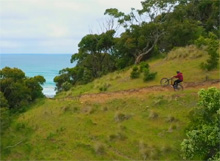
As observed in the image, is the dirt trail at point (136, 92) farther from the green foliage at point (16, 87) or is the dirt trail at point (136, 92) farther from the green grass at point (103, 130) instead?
the green foliage at point (16, 87)

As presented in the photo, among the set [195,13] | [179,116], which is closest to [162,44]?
[195,13]

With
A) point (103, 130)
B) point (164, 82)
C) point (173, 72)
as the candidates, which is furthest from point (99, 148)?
point (173, 72)

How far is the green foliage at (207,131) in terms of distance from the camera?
12.5 metres

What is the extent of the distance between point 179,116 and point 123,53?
19463mm

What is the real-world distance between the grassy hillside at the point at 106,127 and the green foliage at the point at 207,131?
1.93 metres

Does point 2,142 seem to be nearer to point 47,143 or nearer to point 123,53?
point 47,143

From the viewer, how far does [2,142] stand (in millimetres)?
17219

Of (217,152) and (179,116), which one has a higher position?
(179,116)

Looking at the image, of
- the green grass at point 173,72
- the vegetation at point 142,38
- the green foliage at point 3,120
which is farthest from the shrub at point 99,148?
the vegetation at point 142,38

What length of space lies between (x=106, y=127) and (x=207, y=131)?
6604mm

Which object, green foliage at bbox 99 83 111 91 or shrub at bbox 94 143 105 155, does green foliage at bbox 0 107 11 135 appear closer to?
shrub at bbox 94 143 105 155

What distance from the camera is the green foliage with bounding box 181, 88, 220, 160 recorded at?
492 inches

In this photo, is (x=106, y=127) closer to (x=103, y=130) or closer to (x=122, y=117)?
(x=103, y=130)

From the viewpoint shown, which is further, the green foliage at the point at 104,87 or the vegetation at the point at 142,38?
the vegetation at the point at 142,38
